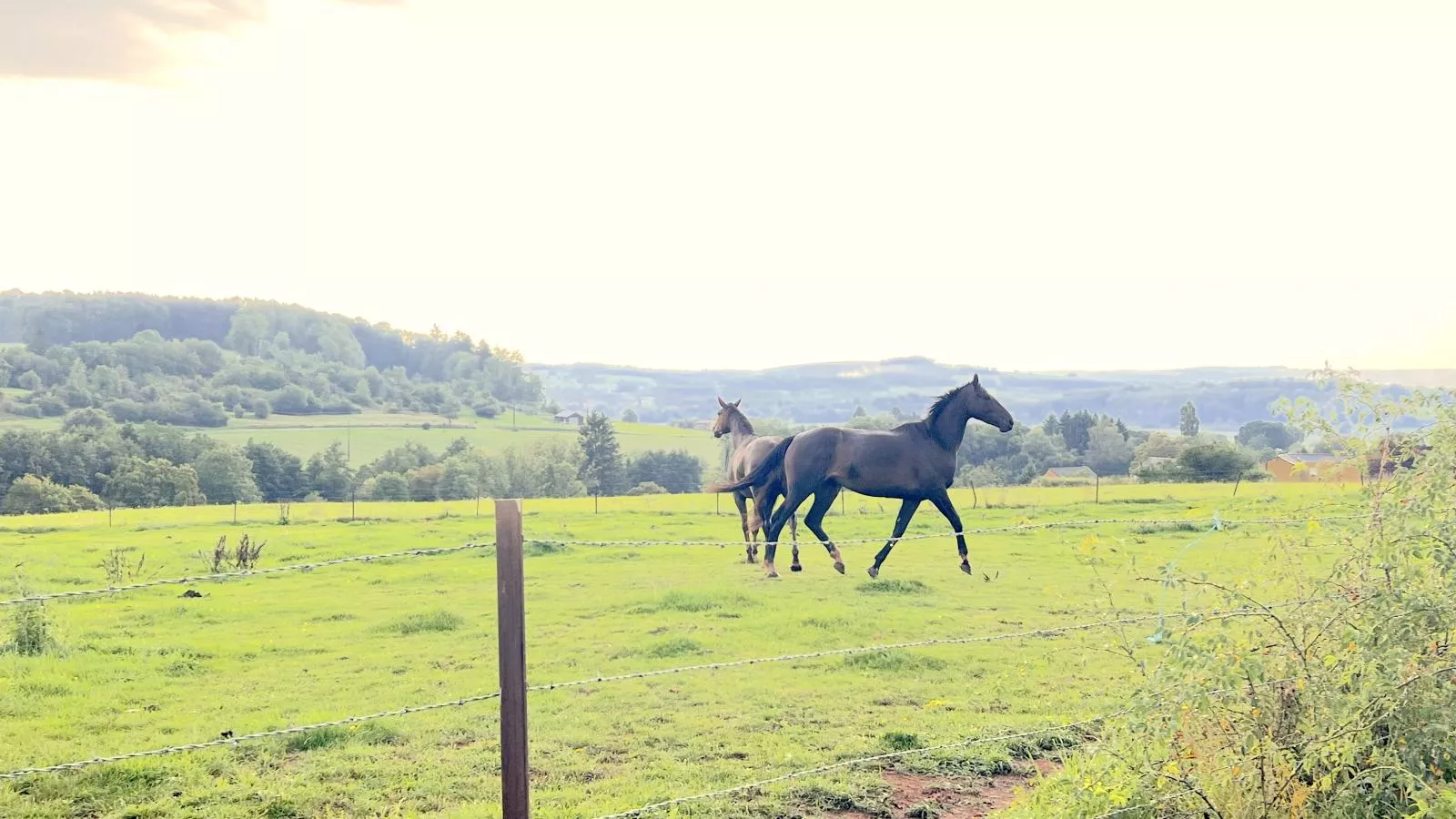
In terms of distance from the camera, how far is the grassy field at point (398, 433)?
261 feet

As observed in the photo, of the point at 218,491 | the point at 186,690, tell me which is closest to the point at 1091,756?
the point at 186,690

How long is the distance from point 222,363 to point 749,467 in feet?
369

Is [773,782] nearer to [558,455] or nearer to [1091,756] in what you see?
[1091,756]

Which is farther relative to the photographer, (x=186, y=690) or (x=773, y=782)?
(x=186, y=690)

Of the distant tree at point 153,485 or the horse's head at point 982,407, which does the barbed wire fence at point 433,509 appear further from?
the distant tree at point 153,485

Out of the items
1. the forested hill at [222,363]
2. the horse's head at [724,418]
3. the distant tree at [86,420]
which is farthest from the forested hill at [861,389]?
the horse's head at [724,418]

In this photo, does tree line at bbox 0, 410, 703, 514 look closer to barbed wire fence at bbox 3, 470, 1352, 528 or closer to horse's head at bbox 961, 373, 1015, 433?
barbed wire fence at bbox 3, 470, 1352, 528

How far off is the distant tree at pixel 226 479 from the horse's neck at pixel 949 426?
45.3 meters

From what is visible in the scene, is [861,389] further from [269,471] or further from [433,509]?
[433,509]

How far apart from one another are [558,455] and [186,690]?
6211 cm

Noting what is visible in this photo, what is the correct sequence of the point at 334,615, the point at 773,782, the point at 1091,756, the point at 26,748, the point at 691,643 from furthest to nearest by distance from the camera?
the point at 334,615
the point at 691,643
the point at 26,748
the point at 773,782
the point at 1091,756

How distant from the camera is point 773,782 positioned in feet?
18.4

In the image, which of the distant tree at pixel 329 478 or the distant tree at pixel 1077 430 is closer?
the distant tree at pixel 329 478

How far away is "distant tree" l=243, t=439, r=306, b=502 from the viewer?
2350 inches
